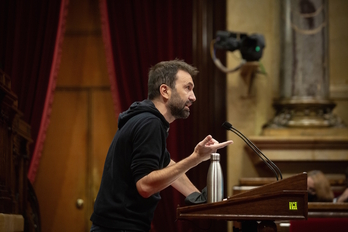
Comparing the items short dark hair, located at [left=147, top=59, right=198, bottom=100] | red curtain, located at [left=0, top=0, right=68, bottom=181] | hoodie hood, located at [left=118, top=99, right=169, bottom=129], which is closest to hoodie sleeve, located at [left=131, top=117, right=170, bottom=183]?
hoodie hood, located at [left=118, top=99, right=169, bottom=129]

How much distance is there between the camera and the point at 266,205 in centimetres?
188

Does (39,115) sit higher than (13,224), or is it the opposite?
(39,115)

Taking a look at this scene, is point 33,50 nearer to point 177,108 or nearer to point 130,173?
point 177,108

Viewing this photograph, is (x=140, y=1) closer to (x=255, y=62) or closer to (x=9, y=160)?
(x=255, y=62)

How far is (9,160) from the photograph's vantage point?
135 inches

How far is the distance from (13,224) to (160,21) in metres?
2.74

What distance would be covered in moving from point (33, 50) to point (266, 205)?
3869mm

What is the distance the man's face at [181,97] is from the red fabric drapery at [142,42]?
2.55 metres

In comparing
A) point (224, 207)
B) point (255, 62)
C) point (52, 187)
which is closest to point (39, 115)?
point (52, 187)

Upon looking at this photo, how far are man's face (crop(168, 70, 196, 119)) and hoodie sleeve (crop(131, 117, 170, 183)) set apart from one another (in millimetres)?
257

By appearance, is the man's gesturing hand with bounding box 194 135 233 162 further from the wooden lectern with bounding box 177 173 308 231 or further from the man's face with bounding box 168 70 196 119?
the man's face with bounding box 168 70 196 119

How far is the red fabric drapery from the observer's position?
498 cm

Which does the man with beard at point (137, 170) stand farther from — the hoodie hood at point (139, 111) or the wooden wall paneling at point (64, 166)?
the wooden wall paneling at point (64, 166)

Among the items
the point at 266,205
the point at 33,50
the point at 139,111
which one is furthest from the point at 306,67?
the point at 266,205
